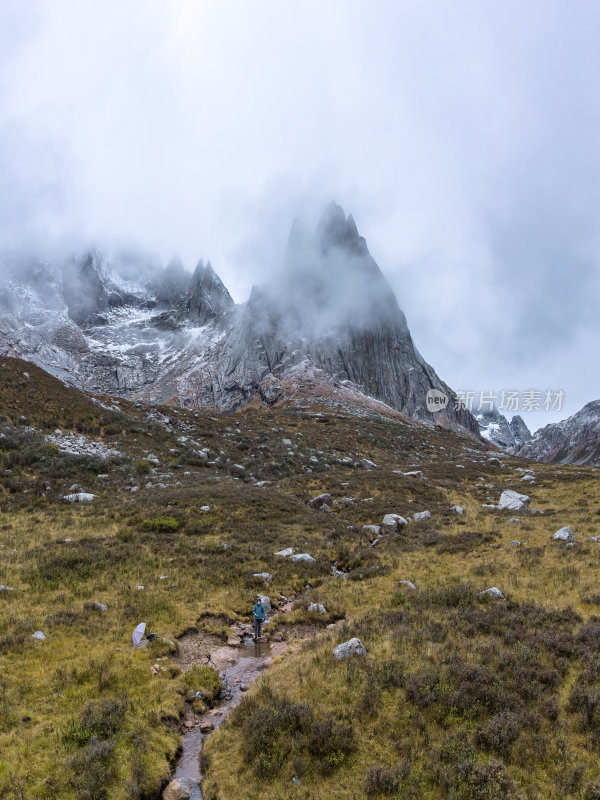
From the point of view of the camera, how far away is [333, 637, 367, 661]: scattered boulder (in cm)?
1098

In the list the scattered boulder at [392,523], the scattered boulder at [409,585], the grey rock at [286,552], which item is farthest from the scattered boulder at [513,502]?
→ the grey rock at [286,552]

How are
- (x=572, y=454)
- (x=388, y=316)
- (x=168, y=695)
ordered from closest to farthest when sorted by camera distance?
(x=168, y=695), (x=388, y=316), (x=572, y=454)

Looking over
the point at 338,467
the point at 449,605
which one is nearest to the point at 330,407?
the point at 338,467

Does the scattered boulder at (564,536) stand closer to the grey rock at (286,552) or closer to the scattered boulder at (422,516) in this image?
the scattered boulder at (422,516)

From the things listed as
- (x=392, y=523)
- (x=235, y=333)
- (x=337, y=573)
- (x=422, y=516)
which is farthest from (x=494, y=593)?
(x=235, y=333)

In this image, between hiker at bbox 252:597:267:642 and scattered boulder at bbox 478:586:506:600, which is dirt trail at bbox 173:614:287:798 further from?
scattered boulder at bbox 478:586:506:600

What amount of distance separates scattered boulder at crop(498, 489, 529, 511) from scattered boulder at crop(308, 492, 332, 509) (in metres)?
12.8

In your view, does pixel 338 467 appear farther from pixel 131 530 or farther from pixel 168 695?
pixel 168 695

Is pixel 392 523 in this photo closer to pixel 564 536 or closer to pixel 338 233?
pixel 564 536

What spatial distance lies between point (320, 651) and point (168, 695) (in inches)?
160

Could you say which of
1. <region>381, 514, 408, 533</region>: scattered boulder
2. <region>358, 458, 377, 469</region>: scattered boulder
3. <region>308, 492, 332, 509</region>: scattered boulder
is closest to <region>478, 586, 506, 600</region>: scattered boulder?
<region>381, 514, 408, 533</region>: scattered boulder

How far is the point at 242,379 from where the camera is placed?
12800cm

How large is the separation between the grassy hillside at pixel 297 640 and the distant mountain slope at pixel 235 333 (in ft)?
268

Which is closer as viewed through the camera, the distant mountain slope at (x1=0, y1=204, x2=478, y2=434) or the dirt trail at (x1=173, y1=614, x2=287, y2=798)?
the dirt trail at (x1=173, y1=614, x2=287, y2=798)
